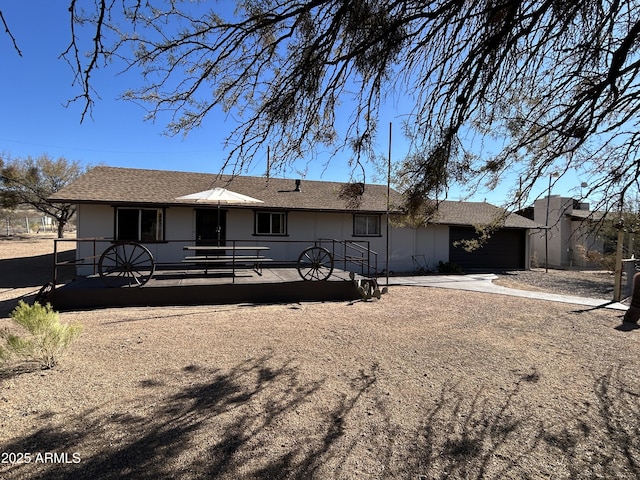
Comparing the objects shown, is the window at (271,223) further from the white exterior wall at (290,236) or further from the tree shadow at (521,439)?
the tree shadow at (521,439)

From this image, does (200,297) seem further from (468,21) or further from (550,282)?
(550,282)

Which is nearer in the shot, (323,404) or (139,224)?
(323,404)

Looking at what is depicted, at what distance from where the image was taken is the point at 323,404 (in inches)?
147

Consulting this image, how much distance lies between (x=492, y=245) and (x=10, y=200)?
3412 centimetres

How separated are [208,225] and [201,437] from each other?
10931mm

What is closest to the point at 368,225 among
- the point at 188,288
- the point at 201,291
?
the point at 201,291

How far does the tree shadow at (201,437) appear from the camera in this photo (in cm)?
262

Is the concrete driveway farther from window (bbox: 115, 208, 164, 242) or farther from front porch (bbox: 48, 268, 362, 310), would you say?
window (bbox: 115, 208, 164, 242)

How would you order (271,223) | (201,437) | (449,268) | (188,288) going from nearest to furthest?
(201,437) < (188,288) < (271,223) < (449,268)

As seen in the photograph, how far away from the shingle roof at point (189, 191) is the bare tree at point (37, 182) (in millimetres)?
15248

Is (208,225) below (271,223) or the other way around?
below

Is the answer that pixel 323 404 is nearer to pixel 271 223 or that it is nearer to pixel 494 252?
pixel 271 223

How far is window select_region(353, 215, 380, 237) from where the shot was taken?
1563 centimetres

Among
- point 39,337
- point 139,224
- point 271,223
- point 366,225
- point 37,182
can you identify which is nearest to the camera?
point 39,337
